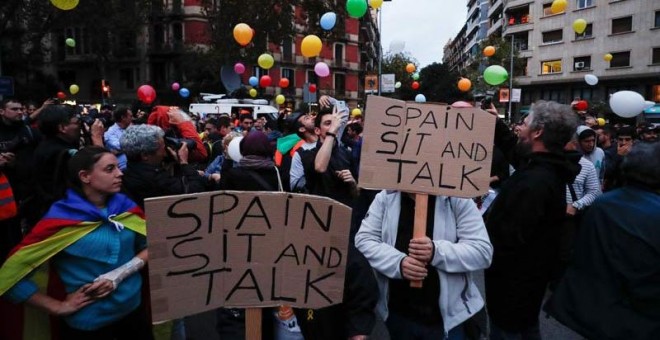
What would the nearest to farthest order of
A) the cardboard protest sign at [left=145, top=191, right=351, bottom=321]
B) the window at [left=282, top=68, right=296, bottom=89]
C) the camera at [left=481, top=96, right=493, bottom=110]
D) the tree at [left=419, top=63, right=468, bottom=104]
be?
the cardboard protest sign at [left=145, top=191, right=351, bottom=321], the camera at [left=481, top=96, right=493, bottom=110], the tree at [left=419, top=63, right=468, bottom=104], the window at [left=282, top=68, right=296, bottom=89]

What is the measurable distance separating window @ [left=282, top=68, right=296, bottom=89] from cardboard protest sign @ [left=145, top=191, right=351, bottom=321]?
145 ft

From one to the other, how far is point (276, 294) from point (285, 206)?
0.39 m

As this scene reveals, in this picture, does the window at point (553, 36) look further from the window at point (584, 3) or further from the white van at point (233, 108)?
the white van at point (233, 108)

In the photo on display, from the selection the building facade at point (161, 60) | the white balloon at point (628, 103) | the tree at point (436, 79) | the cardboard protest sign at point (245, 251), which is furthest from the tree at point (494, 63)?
the cardboard protest sign at point (245, 251)

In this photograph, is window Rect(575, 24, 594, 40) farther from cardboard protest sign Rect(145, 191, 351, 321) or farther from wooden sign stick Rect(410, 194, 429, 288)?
cardboard protest sign Rect(145, 191, 351, 321)

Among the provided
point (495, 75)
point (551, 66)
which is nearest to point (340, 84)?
point (551, 66)

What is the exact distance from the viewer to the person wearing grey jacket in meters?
2.32

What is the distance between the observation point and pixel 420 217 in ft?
7.73

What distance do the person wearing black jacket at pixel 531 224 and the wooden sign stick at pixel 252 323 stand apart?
1.30 m

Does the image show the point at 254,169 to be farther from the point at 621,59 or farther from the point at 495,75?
the point at 621,59

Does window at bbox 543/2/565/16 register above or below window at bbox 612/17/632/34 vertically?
above

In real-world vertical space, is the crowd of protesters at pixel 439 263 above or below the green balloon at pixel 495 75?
below

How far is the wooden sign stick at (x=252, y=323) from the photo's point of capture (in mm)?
2178

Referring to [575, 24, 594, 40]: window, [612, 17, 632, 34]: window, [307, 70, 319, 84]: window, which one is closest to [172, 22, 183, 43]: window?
[307, 70, 319, 84]: window
